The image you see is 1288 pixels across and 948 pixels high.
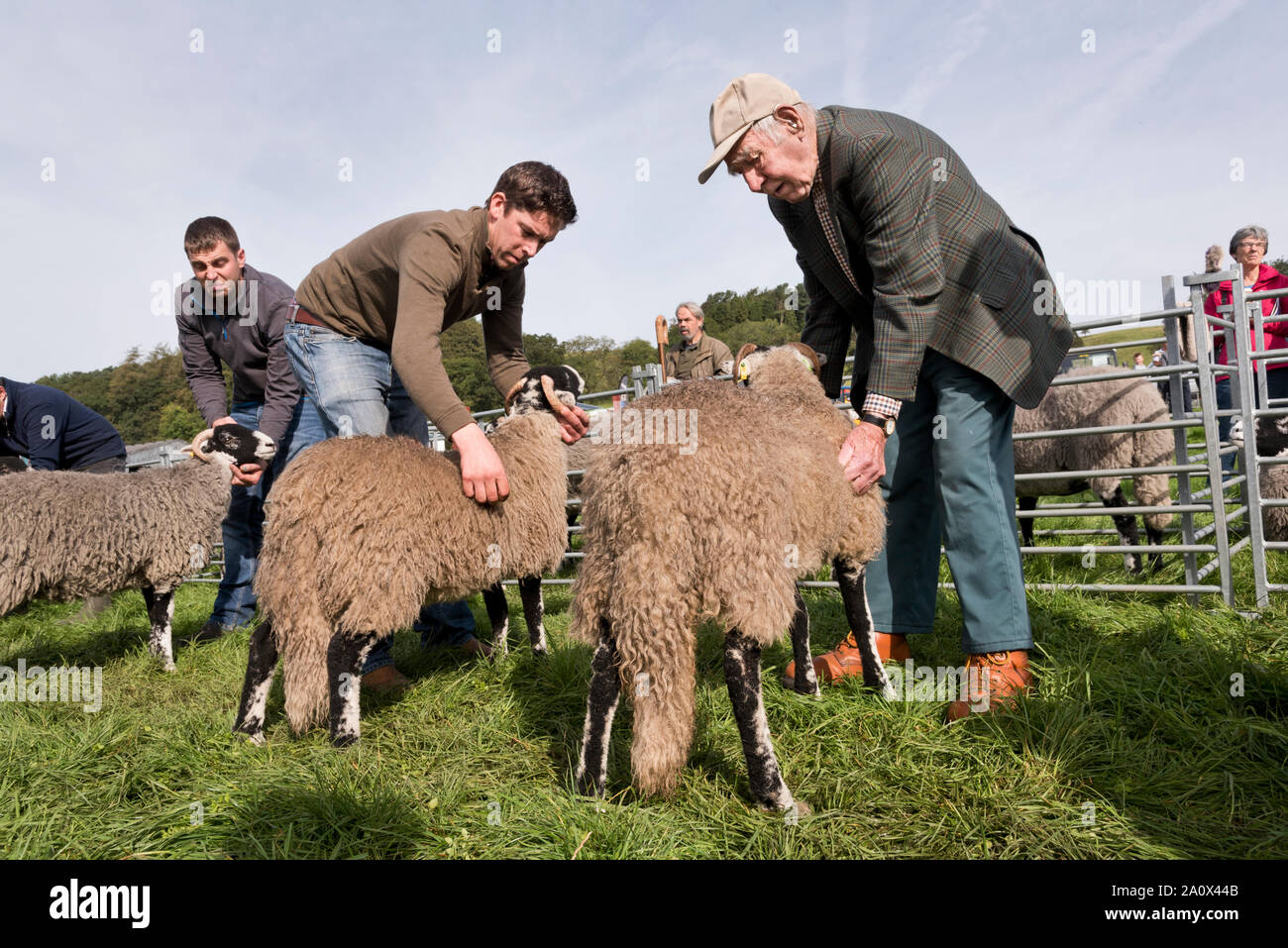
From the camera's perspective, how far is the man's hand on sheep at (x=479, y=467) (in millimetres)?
3117

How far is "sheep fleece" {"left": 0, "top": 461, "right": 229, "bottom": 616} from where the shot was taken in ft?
14.4

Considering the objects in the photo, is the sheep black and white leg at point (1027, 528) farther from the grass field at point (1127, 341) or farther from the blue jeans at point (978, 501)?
the blue jeans at point (978, 501)

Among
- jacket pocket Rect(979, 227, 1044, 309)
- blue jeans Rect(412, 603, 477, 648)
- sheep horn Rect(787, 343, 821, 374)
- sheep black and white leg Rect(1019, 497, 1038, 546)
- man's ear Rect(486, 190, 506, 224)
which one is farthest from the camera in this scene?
sheep black and white leg Rect(1019, 497, 1038, 546)

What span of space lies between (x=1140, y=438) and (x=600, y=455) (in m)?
5.88

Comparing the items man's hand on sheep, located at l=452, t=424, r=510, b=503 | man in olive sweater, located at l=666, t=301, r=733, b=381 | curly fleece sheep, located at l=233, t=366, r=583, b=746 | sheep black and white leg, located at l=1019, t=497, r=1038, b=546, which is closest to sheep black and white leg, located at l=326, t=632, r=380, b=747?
curly fleece sheep, located at l=233, t=366, r=583, b=746

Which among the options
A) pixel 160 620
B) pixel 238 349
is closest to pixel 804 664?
pixel 238 349

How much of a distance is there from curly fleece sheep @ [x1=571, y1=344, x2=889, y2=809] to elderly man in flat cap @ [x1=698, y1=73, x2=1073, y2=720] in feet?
2.55

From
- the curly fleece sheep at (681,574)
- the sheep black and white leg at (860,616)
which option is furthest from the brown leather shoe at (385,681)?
the sheep black and white leg at (860,616)

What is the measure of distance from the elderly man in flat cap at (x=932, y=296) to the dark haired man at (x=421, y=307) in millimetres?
1032

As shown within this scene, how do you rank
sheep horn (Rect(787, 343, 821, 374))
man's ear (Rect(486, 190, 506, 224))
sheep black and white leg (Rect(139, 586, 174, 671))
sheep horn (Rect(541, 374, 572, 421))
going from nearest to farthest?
1. man's ear (Rect(486, 190, 506, 224))
2. sheep horn (Rect(787, 343, 821, 374))
3. sheep horn (Rect(541, 374, 572, 421))
4. sheep black and white leg (Rect(139, 586, 174, 671))

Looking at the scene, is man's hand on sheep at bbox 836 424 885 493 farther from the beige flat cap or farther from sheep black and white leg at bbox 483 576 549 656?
sheep black and white leg at bbox 483 576 549 656

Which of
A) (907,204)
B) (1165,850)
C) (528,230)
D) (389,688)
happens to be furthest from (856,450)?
(389,688)
